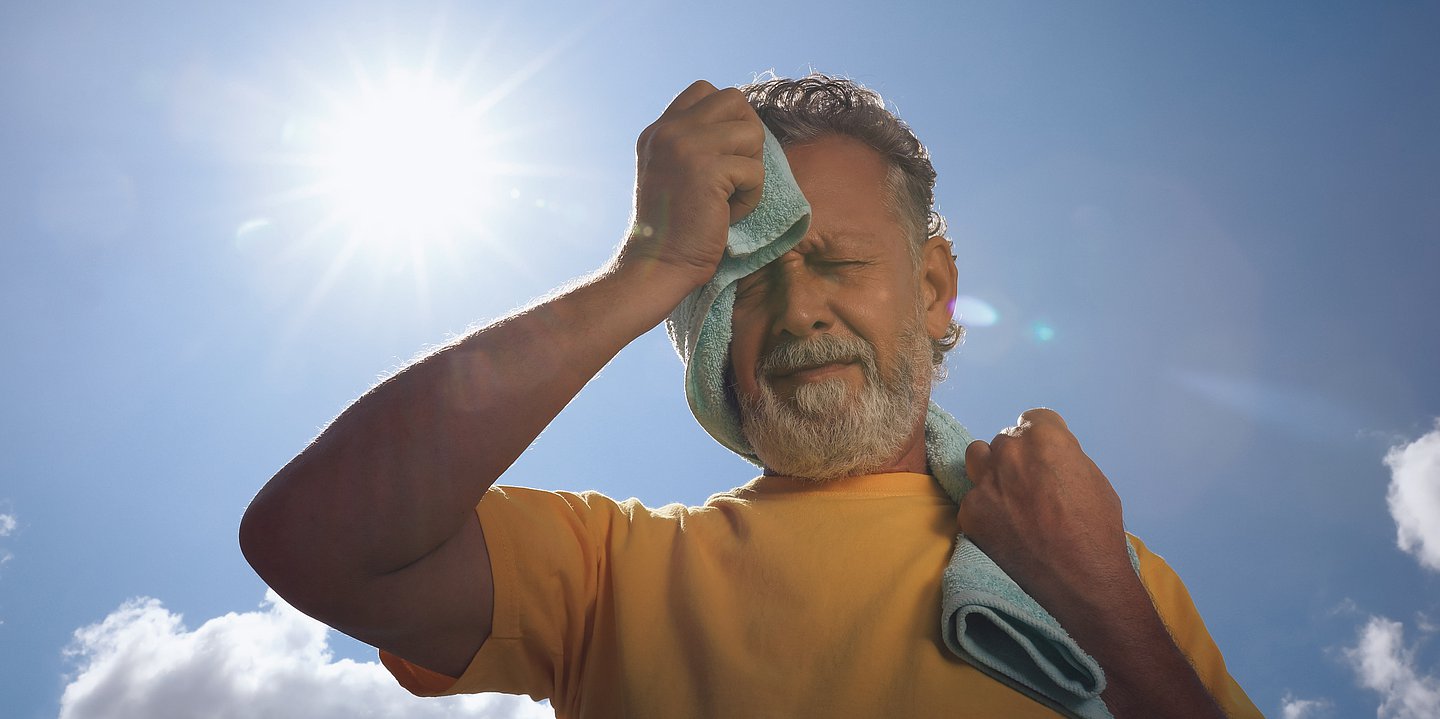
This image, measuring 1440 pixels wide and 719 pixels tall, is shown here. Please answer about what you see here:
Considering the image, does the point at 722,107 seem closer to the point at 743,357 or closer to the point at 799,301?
the point at 799,301

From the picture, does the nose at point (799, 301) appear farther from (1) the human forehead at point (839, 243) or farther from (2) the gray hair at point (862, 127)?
(2) the gray hair at point (862, 127)

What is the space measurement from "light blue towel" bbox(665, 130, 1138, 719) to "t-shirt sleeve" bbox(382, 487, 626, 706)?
20.5 inches

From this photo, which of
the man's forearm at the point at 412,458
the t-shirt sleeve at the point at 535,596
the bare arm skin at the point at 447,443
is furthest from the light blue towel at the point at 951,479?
the man's forearm at the point at 412,458

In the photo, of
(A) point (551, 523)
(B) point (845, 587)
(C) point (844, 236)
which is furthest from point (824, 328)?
(A) point (551, 523)

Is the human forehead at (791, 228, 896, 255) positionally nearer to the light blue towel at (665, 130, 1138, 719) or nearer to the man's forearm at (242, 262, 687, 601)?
the light blue towel at (665, 130, 1138, 719)

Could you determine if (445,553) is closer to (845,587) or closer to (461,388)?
(461,388)

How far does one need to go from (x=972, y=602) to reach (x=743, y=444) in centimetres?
88

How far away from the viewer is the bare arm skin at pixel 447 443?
1167 mm

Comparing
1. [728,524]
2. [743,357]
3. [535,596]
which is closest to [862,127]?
[743,357]

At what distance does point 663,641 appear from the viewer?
1674mm

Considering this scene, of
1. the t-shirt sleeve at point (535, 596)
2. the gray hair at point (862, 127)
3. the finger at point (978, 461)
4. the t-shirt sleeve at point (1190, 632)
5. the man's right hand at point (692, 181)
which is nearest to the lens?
the man's right hand at point (692, 181)

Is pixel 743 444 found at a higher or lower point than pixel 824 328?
lower

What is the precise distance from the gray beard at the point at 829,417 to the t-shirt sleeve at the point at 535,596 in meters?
0.46

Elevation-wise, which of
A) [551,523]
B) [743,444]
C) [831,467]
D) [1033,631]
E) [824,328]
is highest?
[824,328]
